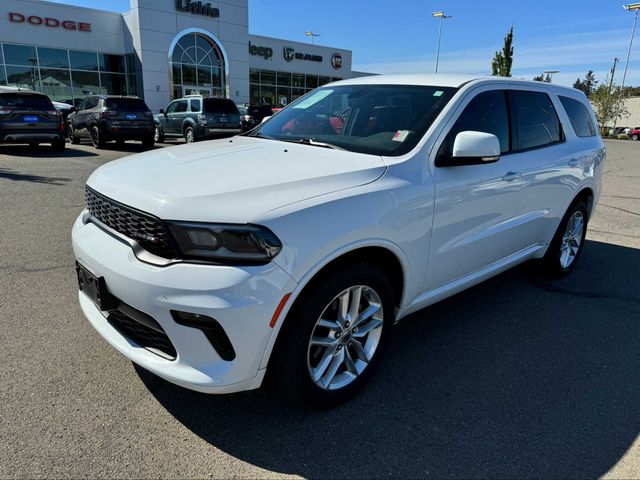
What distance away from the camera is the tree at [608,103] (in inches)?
2164

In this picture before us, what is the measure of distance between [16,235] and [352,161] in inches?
184

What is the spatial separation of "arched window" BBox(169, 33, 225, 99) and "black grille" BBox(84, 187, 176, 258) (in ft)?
93.0

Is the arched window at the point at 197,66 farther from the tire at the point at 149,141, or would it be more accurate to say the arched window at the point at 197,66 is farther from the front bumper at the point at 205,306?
the front bumper at the point at 205,306

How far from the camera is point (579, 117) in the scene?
4832 millimetres

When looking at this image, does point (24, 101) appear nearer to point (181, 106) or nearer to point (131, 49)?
point (181, 106)

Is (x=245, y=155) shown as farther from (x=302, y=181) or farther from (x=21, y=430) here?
(x=21, y=430)

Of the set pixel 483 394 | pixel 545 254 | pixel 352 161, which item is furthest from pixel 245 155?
pixel 545 254

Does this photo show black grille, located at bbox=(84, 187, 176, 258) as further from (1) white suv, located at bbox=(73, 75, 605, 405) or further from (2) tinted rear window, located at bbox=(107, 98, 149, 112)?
(2) tinted rear window, located at bbox=(107, 98, 149, 112)

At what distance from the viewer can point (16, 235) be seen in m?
5.55

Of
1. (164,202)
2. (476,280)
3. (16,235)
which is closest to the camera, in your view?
(164,202)

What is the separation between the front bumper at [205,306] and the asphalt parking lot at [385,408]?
0.43m

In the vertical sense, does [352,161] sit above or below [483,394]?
above

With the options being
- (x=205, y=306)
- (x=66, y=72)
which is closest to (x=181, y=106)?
(x=66, y=72)

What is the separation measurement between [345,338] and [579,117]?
12.3 feet
